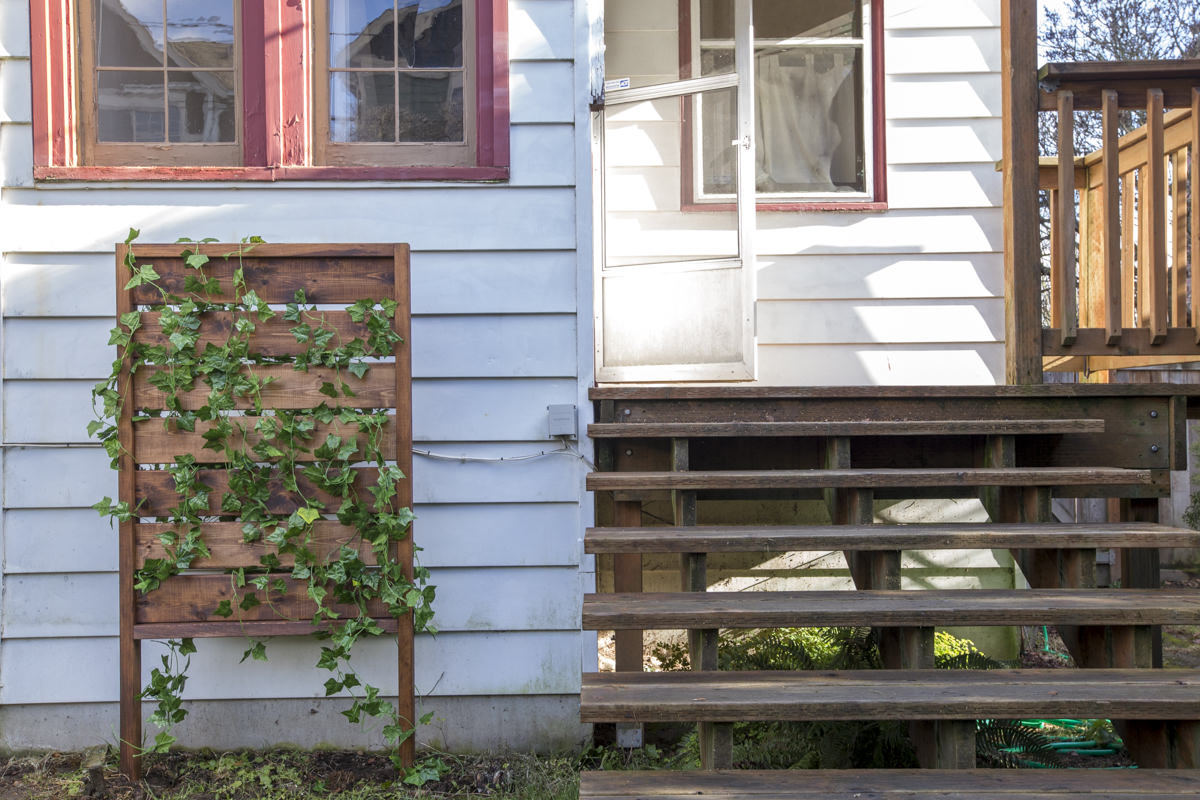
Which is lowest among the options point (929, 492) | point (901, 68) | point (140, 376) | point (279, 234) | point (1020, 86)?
point (929, 492)

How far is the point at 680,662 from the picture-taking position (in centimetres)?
379

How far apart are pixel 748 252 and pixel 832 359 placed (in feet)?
2.90

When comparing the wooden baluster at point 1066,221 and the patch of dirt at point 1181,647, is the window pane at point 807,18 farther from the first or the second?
the patch of dirt at point 1181,647

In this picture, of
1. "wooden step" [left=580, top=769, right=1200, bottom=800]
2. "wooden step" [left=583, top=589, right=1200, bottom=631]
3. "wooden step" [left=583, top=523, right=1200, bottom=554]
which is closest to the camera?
"wooden step" [left=580, top=769, right=1200, bottom=800]

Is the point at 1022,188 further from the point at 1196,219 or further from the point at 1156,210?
the point at 1196,219

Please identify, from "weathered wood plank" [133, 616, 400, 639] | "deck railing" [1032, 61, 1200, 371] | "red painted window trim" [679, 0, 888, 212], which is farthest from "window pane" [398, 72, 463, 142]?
"deck railing" [1032, 61, 1200, 371]

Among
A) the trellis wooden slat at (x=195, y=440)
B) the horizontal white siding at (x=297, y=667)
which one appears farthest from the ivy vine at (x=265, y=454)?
the horizontal white siding at (x=297, y=667)

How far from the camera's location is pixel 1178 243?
11.2 ft

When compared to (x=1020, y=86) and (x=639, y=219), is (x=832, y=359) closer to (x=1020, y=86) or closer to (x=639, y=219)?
(x=639, y=219)

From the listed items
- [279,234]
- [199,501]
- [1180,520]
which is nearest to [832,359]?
[279,234]

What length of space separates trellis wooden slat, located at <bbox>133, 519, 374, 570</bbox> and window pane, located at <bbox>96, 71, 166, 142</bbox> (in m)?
1.41

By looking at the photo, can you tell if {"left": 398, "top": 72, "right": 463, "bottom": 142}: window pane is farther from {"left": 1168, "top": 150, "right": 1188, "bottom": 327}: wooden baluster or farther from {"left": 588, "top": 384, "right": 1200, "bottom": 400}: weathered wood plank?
{"left": 1168, "top": 150, "right": 1188, "bottom": 327}: wooden baluster

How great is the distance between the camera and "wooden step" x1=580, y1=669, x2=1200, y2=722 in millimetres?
2129

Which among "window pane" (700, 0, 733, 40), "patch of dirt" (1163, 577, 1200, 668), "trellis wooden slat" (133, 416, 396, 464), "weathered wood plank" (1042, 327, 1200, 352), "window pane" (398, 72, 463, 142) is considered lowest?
"patch of dirt" (1163, 577, 1200, 668)
